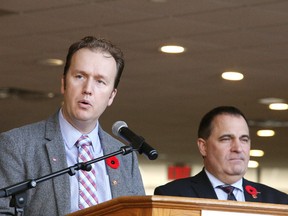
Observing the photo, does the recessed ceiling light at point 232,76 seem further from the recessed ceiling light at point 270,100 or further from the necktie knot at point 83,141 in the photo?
the necktie knot at point 83,141

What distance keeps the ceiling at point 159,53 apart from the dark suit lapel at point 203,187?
8.86 ft

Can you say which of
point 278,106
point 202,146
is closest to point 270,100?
point 278,106

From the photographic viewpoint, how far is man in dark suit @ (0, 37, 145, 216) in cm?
398

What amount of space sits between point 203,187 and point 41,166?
5.51 feet

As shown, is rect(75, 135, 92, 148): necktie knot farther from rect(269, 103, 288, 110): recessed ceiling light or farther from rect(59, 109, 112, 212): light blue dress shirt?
rect(269, 103, 288, 110): recessed ceiling light

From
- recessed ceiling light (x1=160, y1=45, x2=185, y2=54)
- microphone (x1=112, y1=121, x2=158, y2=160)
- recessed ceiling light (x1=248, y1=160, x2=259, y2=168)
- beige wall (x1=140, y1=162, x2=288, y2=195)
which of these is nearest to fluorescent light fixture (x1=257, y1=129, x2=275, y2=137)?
recessed ceiling light (x1=248, y1=160, x2=259, y2=168)

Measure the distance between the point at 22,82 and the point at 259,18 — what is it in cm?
410

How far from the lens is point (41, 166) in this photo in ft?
13.3

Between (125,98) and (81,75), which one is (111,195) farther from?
(125,98)

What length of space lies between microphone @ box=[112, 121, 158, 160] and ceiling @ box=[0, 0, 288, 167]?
4296 millimetres

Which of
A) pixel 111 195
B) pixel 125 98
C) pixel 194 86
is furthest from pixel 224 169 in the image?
pixel 125 98

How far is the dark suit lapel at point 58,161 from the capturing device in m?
3.98

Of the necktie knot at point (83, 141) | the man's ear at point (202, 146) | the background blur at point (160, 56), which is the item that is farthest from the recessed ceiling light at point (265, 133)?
the necktie knot at point (83, 141)

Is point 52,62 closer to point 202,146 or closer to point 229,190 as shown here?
point 202,146
